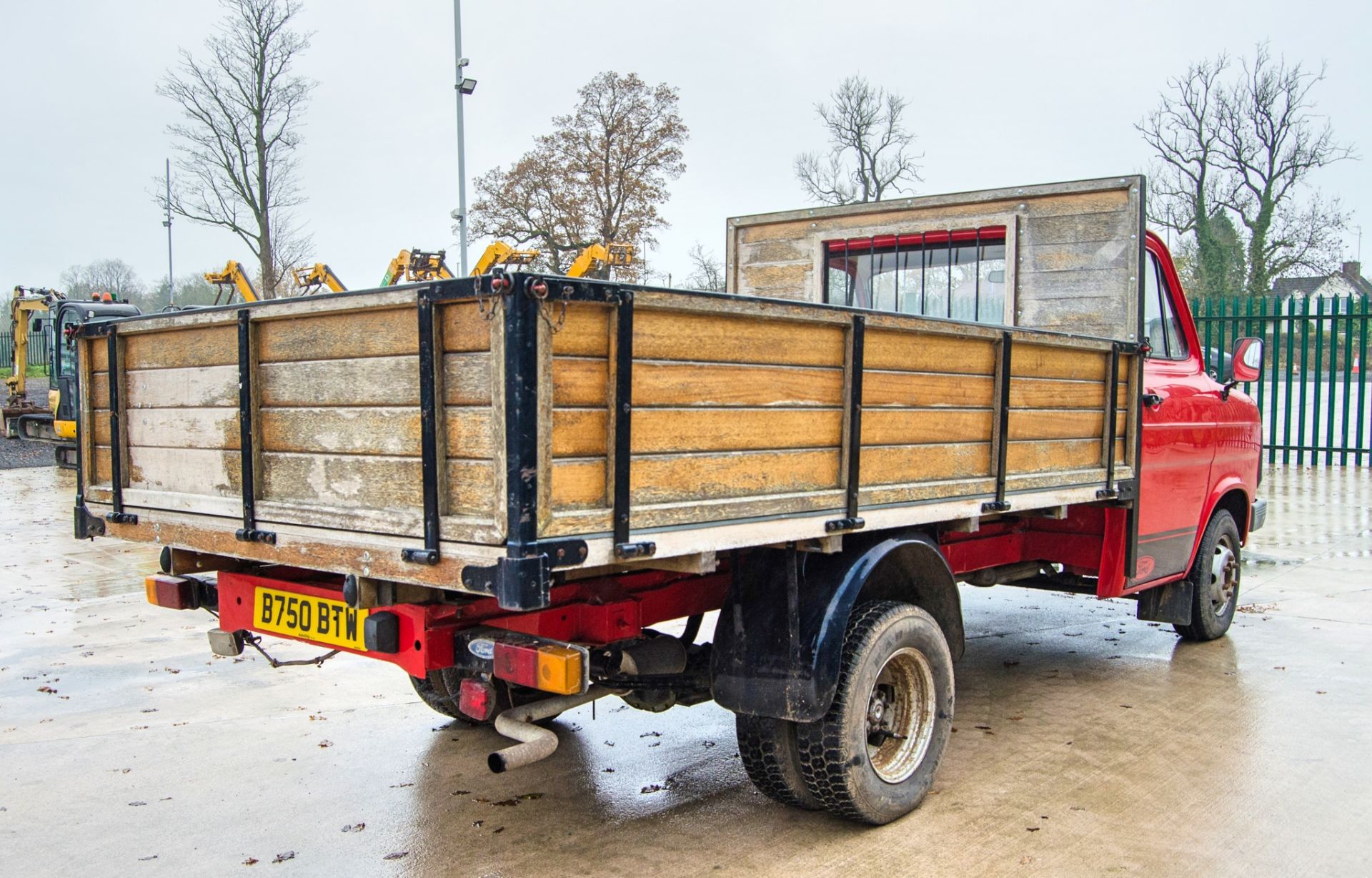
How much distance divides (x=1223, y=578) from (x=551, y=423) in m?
5.14

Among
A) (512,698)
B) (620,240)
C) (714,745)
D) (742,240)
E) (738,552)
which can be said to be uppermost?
(620,240)

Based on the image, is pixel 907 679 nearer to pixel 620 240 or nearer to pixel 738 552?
pixel 738 552

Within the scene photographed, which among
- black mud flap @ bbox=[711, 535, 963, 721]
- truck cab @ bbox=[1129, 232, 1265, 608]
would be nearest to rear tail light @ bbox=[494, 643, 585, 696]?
black mud flap @ bbox=[711, 535, 963, 721]

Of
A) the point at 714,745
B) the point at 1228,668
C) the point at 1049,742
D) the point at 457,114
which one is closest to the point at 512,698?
the point at 714,745

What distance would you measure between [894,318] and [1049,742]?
7.23 ft

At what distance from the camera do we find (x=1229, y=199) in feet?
103

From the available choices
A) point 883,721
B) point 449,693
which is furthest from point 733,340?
point 449,693

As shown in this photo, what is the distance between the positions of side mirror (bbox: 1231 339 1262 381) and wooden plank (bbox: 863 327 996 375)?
8.85 feet

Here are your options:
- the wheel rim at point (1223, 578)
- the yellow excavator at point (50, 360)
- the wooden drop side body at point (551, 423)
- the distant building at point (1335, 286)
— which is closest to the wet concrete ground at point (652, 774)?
the wheel rim at point (1223, 578)

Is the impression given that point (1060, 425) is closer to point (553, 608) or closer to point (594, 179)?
point (553, 608)

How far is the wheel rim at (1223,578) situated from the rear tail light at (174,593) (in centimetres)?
533

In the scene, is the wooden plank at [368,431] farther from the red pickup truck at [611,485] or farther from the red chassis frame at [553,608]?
the red chassis frame at [553,608]

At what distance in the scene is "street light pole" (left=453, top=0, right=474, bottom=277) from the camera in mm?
17891

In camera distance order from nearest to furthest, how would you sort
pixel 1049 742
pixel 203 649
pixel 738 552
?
pixel 738 552, pixel 1049 742, pixel 203 649
